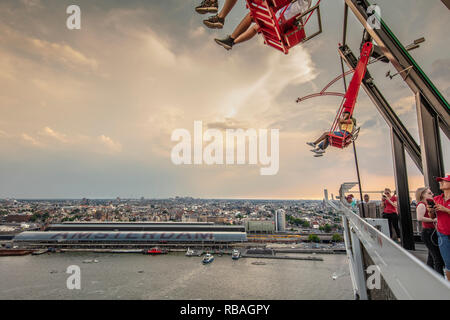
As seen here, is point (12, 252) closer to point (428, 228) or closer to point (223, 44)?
point (223, 44)

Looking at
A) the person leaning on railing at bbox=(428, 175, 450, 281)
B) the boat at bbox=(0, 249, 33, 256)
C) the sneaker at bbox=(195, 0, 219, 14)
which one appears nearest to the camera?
the person leaning on railing at bbox=(428, 175, 450, 281)

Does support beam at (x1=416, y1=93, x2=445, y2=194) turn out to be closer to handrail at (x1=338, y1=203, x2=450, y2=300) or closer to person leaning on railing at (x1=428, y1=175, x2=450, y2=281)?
person leaning on railing at (x1=428, y1=175, x2=450, y2=281)

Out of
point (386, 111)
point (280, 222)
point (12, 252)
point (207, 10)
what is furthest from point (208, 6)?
point (280, 222)

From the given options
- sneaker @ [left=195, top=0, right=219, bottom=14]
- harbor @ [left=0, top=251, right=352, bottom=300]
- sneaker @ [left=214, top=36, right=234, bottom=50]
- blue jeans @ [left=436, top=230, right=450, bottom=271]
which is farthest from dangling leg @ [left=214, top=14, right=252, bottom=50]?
harbor @ [left=0, top=251, right=352, bottom=300]

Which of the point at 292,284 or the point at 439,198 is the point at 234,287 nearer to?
the point at 292,284

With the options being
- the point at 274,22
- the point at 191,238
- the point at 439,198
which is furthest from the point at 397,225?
the point at 191,238

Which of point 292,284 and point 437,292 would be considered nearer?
point 437,292

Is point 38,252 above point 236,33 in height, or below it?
below

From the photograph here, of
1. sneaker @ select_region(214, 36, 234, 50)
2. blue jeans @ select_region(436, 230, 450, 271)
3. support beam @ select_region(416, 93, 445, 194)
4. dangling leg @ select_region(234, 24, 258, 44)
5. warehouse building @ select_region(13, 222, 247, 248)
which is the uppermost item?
sneaker @ select_region(214, 36, 234, 50)
